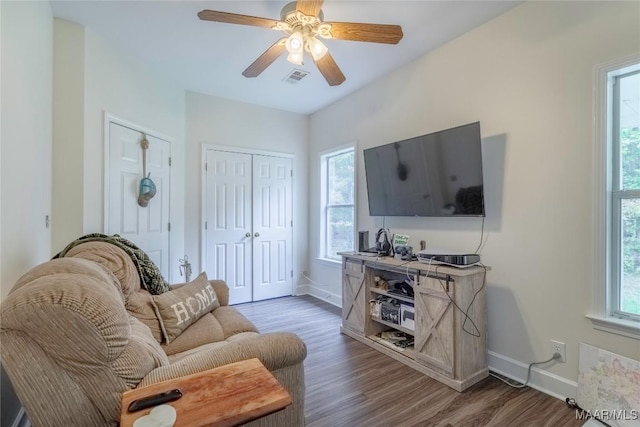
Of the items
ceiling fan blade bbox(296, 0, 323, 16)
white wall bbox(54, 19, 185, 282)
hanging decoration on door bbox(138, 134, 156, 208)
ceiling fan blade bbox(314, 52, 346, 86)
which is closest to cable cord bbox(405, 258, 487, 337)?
ceiling fan blade bbox(314, 52, 346, 86)

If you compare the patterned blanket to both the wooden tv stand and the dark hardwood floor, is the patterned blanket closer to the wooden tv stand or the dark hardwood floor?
the dark hardwood floor

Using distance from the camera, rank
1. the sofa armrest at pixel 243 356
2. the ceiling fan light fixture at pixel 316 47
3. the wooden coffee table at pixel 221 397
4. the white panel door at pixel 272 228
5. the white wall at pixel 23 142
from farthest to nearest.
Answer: the white panel door at pixel 272 228 → the ceiling fan light fixture at pixel 316 47 → the white wall at pixel 23 142 → the sofa armrest at pixel 243 356 → the wooden coffee table at pixel 221 397

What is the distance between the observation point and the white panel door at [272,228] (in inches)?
170

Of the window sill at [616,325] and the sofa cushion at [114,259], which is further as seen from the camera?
the sofa cushion at [114,259]

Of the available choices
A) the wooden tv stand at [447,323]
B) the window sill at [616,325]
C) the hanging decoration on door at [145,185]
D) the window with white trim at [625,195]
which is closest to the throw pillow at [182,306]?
the hanging decoration on door at [145,185]

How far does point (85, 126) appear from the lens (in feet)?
8.31

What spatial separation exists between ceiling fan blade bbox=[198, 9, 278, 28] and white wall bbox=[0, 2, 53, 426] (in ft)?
3.07

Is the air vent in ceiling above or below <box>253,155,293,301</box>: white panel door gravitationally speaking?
above

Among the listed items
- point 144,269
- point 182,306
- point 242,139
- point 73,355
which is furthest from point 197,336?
point 242,139

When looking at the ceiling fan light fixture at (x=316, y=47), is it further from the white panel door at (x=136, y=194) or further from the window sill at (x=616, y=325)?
the window sill at (x=616, y=325)

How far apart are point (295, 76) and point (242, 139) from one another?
1.29 m

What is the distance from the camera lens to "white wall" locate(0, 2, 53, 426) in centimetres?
145

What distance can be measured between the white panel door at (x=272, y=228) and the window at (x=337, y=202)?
21.8 inches

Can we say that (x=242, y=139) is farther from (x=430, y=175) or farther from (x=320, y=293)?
(x=430, y=175)
